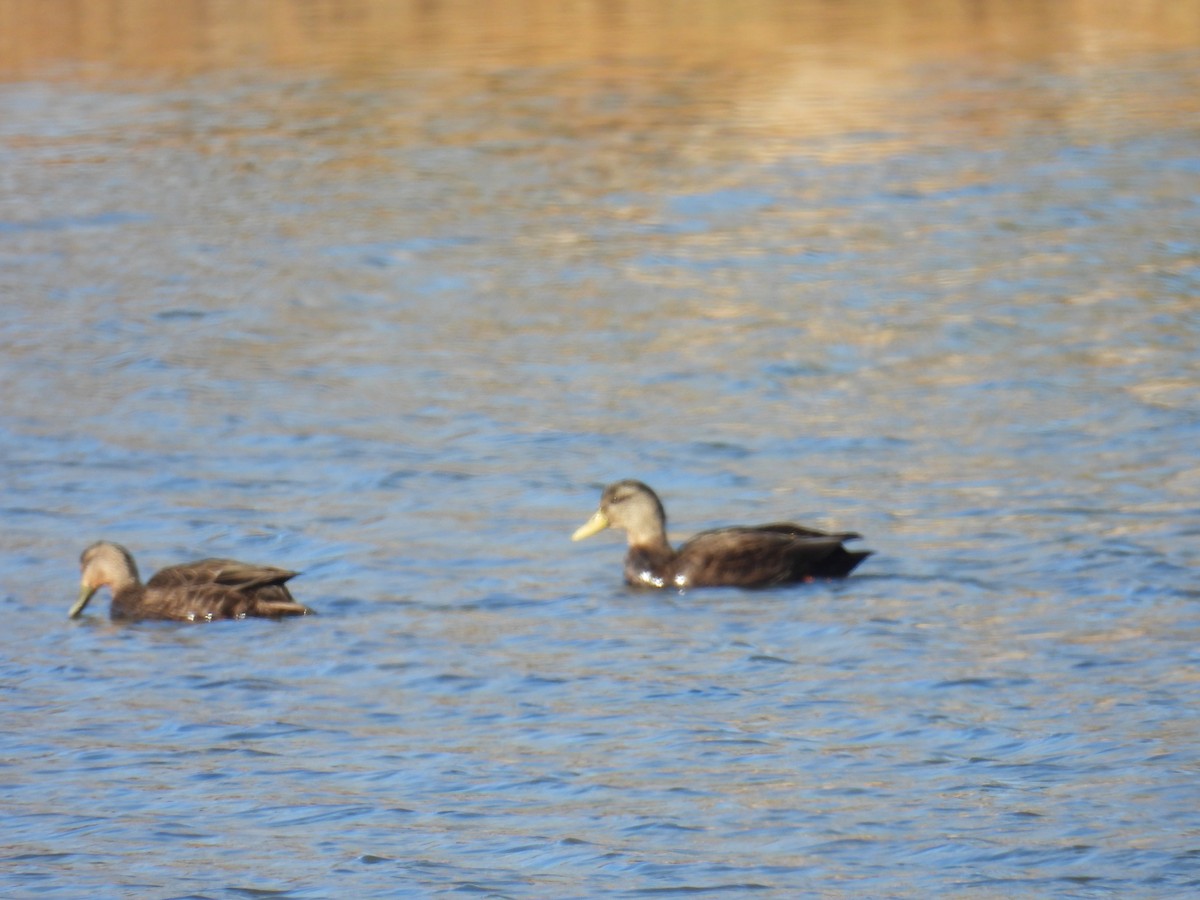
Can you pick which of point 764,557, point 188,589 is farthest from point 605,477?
point 188,589

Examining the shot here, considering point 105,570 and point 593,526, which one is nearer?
point 105,570

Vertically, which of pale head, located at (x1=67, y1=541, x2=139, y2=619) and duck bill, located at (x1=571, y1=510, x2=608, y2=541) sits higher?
pale head, located at (x1=67, y1=541, x2=139, y2=619)

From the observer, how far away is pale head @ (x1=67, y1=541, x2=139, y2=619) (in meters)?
12.1

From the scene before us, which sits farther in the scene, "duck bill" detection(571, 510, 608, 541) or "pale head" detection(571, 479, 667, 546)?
"duck bill" detection(571, 510, 608, 541)

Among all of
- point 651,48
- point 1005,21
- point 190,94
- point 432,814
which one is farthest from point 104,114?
point 432,814

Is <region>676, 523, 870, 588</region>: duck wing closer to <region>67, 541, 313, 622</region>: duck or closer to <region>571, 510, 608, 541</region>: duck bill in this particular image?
<region>571, 510, 608, 541</region>: duck bill

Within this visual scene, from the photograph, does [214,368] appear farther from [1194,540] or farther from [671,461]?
[1194,540]

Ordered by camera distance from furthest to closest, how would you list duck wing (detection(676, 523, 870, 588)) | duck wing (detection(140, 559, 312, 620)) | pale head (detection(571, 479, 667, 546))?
pale head (detection(571, 479, 667, 546)) → duck wing (detection(676, 523, 870, 588)) → duck wing (detection(140, 559, 312, 620))

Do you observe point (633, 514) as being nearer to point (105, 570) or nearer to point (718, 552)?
point (718, 552)

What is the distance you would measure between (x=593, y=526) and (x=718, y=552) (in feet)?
2.80

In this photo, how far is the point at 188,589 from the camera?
11.9 meters

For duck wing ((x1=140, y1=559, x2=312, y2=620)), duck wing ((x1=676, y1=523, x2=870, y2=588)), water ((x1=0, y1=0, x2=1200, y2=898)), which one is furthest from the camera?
duck wing ((x1=676, y1=523, x2=870, y2=588))

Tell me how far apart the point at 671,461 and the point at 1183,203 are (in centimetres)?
948

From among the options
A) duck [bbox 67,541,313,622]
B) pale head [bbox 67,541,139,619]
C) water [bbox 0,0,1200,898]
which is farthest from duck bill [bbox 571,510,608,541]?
pale head [bbox 67,541,139,619]
